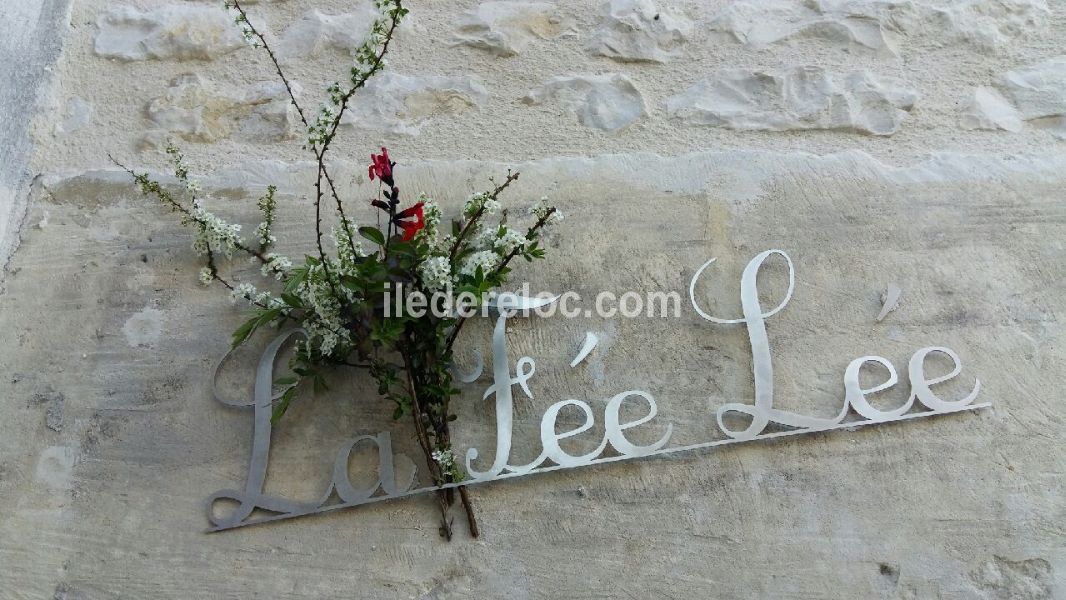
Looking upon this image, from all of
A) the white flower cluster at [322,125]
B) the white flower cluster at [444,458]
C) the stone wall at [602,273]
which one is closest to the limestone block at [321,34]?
the stone wall at [602,273]

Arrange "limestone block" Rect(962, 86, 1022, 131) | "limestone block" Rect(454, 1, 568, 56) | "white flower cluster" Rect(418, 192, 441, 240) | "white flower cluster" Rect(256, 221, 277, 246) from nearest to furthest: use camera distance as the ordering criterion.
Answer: "white flower cluster" Rect(418, 192, 441, 240) → "white flower cluster" Rect(256, 221, 277, 246) → "limestone block" Rect(962, 86, 1022, 131) → "limestone block" Rect(454, 1, 568, 56)

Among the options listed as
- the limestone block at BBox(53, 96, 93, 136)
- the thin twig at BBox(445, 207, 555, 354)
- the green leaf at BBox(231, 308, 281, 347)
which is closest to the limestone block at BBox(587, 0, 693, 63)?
the thin twig at BBox(445, 207, 555, 354)

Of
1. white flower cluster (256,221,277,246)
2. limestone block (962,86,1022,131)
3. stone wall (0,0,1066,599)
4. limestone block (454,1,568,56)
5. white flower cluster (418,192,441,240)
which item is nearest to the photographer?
stone wall (0,0,1066,599)

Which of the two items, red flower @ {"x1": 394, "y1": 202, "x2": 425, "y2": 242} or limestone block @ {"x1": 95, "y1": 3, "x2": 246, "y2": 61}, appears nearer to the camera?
red flower @ {"x1": 394, "y1": 202, "x2": 425, "y2": 242}

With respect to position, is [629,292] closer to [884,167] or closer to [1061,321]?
[884,167]

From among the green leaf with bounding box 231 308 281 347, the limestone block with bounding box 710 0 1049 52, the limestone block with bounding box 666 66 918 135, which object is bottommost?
the green leaf with bounding box 231 308 281 347

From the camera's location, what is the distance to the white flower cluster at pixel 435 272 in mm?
1556

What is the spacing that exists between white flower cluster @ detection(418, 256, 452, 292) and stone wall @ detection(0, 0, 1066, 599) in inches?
7.4

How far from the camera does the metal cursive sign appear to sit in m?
1.58

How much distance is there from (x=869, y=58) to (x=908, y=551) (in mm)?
1056

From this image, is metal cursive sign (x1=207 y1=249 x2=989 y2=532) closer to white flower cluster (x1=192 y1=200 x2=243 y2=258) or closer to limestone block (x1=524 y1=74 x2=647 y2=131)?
white flower cluster (x1=192 y1=200 x2=243 y2=258)

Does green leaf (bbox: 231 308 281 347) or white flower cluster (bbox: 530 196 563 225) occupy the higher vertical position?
white flower cluster (bbox: 530 196 563 225)

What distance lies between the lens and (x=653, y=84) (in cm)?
197

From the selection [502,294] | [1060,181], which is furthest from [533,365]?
[1060,181]
